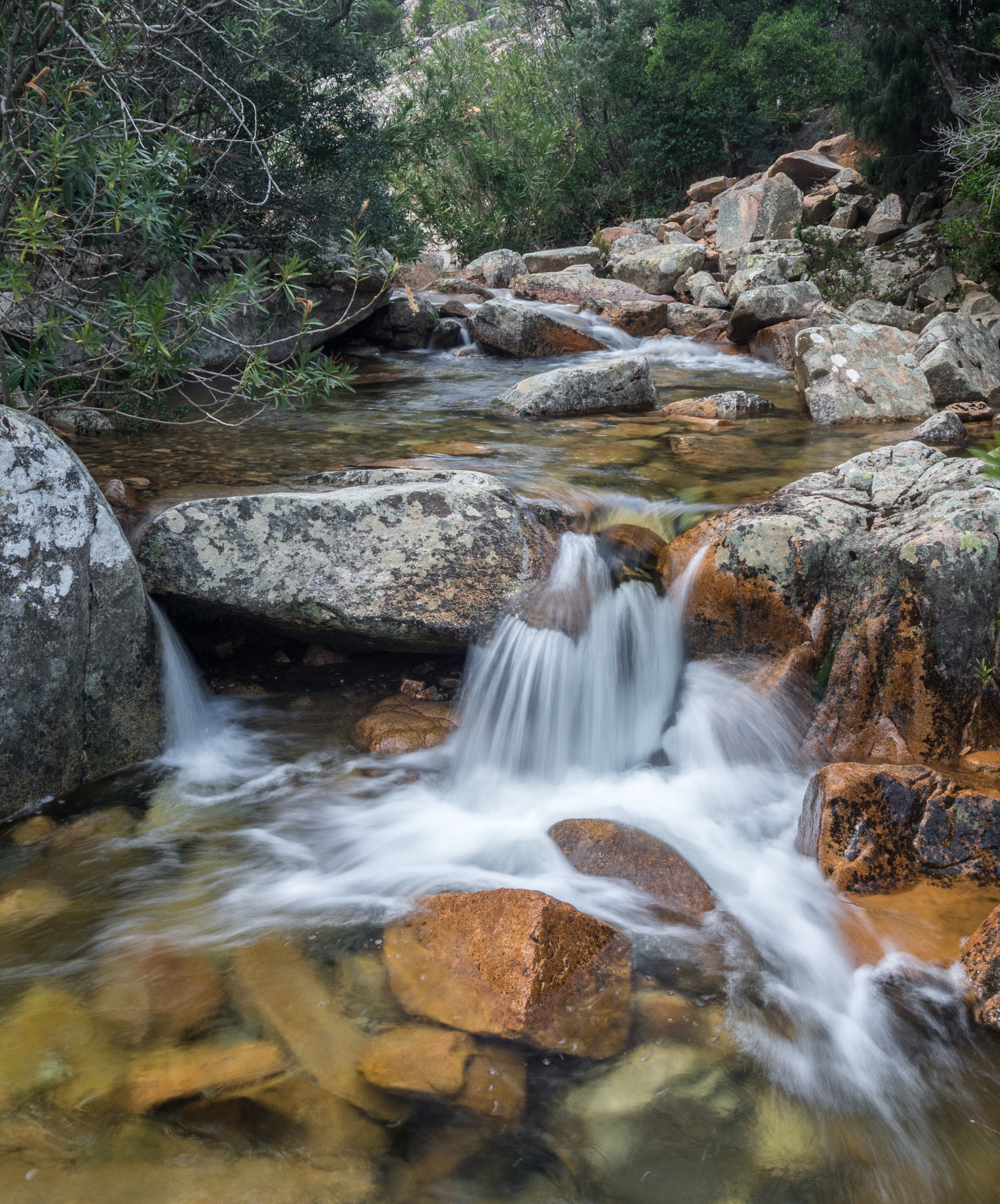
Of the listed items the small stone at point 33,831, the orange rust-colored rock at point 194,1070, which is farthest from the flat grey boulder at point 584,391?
the orange rust-colored rock at point 194,1070

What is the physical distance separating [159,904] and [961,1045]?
256cm

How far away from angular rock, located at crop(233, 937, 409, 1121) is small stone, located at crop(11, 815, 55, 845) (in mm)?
1080

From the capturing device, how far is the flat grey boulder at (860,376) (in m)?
7.36

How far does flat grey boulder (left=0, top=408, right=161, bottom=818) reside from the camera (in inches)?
129

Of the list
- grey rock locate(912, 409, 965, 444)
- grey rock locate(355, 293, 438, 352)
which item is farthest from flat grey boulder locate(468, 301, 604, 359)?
grey rock locate(912, 409, 965, 444)

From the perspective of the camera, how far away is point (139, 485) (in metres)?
4.76

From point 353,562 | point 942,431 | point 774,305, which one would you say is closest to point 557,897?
point 353,562

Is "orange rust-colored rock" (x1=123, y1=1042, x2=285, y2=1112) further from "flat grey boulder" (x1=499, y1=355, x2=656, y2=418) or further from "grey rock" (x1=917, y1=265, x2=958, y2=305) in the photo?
"grey rock" (x1=917, y1=265, x2=958, y2=305)

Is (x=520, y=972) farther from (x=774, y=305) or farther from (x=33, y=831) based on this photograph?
(x=774, y=305)

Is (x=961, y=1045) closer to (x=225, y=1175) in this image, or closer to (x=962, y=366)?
(x=225, y=1175)

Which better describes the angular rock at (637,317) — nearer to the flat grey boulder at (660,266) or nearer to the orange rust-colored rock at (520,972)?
the flat grey boulder at (660,266)

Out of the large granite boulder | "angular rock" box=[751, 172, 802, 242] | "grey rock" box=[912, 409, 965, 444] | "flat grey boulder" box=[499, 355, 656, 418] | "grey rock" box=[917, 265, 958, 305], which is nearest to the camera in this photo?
the large granite boulder

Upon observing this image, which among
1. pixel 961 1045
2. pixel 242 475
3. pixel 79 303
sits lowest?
pixel 961 1045

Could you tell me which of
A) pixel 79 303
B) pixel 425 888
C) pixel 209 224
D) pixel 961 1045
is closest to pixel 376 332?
pixel 209 224
